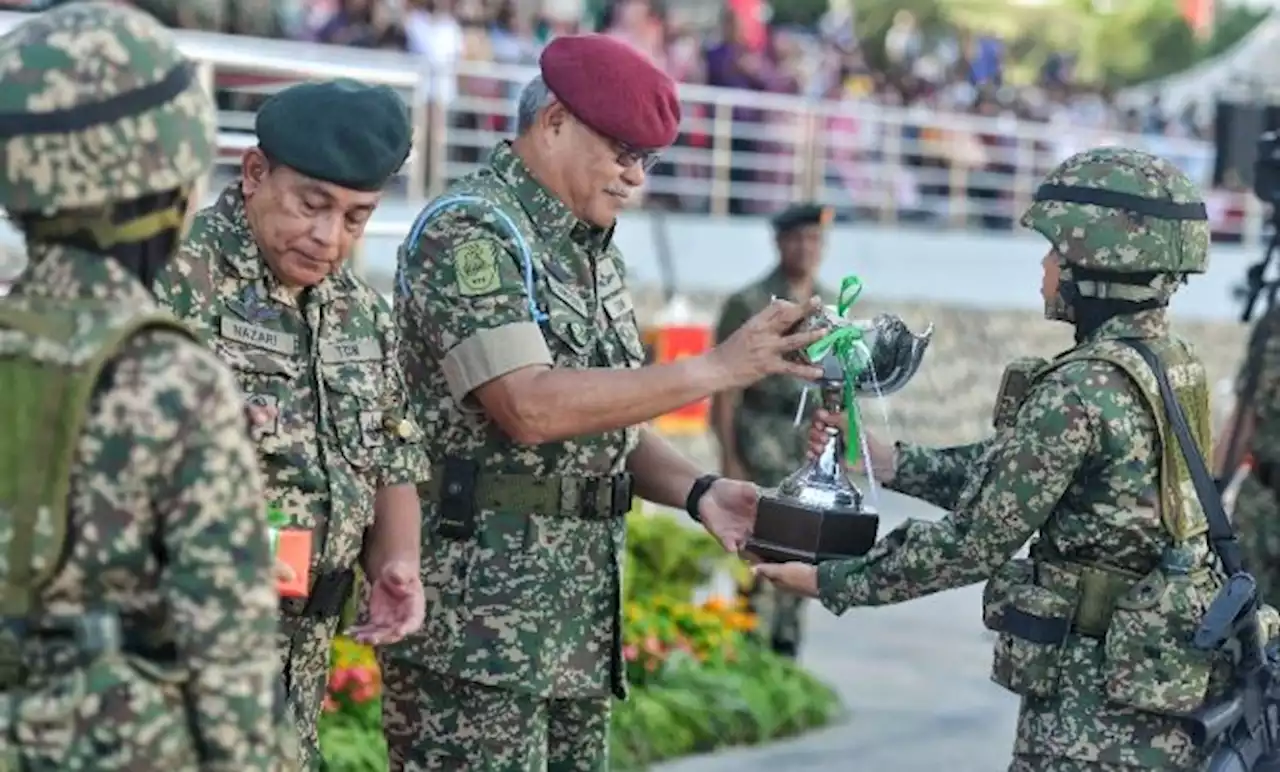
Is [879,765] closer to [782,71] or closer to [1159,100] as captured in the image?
[782,71]

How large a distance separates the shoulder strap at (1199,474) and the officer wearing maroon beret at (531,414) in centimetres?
74

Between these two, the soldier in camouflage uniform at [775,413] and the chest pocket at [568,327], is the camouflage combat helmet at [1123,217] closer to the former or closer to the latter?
the chest pocket at [568,327]

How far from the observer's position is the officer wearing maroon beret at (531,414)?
182 inches

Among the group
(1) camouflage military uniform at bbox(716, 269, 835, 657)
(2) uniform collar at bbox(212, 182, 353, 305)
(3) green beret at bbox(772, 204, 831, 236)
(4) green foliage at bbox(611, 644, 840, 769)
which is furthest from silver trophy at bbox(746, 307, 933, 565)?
(3) green beret at bbox(772, 204, 831, 236)

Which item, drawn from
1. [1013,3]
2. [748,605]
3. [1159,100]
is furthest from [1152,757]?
[1013,3]

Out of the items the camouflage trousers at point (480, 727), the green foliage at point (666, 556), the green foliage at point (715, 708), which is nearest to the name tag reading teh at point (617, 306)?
the camouflage trousers at point (480, 727)

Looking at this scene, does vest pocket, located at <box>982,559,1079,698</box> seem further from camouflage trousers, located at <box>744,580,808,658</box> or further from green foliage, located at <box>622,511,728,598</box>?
camouflage trousers, located at <box>744,580,808,658</box>

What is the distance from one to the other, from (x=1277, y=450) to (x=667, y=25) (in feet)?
36.2

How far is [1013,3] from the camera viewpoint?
4738 cm

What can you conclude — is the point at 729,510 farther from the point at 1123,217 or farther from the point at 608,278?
the point at 1123,217

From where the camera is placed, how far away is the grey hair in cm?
482

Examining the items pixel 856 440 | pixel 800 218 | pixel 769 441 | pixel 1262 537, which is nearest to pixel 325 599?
pixel 856 440

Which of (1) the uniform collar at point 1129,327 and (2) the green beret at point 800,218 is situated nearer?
(1) the uniform collar at point 1129,327

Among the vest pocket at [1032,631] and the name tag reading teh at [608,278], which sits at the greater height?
the name tag reading teh at [608,278]
